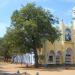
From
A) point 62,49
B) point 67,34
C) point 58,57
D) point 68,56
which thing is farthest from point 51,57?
point 67,34

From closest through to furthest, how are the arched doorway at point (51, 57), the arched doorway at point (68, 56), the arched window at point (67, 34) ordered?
1. the arched doorway at point (51, 57)
2. the arched window at point (67, 34)
3. the arched doorway at point (68, 56)

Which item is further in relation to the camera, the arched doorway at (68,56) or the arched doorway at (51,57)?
the arched doorway at (68,56)

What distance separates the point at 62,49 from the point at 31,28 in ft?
40.4

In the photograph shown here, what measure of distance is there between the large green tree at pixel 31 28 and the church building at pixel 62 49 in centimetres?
544

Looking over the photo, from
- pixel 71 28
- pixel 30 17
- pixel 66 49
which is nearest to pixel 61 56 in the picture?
pixel 66 49

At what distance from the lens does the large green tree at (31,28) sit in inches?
1957

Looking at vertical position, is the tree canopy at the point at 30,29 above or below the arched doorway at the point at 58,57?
above

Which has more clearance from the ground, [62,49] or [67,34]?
[67,34]

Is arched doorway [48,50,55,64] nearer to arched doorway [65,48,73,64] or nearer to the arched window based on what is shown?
arched doorway [65,48,73,64]

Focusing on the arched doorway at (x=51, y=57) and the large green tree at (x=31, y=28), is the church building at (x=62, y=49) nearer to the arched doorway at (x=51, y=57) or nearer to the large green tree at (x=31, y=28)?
the arched doorway at (x=51, y=57)

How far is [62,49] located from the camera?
59.0m

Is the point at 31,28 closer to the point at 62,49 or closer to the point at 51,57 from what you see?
the point at 51,57

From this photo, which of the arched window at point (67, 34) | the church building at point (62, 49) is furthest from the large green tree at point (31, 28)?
the arched window at point (67, 34)

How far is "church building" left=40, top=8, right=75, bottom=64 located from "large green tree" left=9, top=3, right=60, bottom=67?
544cm
